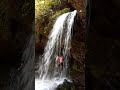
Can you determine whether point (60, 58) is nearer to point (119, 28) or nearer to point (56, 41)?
point (56, 41)

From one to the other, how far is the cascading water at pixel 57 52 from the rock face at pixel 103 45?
403cm

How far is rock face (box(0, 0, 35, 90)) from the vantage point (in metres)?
2.77

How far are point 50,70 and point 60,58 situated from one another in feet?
1.42

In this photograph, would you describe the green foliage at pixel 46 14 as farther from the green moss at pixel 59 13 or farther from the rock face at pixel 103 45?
the rock face at pixel 103 45

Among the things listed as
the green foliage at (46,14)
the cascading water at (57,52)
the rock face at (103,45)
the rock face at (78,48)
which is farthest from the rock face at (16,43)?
the green foliage at (46,14)

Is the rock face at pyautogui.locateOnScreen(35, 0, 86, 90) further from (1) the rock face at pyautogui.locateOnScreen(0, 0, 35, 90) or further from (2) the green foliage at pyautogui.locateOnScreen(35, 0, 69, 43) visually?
(1) the rock face at pyautogui.locateOnScreen(0, 0, 35, 90)

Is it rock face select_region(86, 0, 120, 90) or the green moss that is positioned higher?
the green moss

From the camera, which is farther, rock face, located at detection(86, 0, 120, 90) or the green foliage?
the green foliage

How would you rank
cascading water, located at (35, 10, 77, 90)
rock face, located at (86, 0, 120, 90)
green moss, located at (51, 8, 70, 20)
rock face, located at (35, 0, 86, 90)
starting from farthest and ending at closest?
green moss, located at (51, 8, 70, 20) → cascading water, located at (35, 10, 77, 90) → rock face, located at (35, 0, 86, 90) → rock face, located at (86, 0, 120, 90)

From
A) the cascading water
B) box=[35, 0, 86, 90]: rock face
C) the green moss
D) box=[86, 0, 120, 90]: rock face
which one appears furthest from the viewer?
the green moss

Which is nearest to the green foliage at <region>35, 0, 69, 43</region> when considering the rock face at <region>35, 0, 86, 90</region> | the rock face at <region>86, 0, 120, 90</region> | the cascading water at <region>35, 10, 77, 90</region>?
the cascading water at <region>35, 10, 77, 90</region>

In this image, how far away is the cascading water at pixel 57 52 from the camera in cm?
648

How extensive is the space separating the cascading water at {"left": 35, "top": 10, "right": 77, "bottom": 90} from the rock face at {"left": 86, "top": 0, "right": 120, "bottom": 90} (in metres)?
4.03

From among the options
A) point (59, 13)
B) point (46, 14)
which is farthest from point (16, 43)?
point (46, 14)
